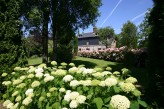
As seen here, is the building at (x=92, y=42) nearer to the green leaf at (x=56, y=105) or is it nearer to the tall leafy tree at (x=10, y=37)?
the tall leafy tree at (x=10, y=37)

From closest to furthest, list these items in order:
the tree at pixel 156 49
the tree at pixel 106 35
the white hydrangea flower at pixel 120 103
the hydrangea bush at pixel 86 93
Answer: the white hydrangea flower at pixel 120 103 < the hydrangea bush at pixel 86 93 < the tree at pixel 156 49 < the tree at pixel 106 35

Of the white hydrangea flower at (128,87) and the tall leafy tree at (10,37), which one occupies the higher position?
the tall leafy tree at (10,37)

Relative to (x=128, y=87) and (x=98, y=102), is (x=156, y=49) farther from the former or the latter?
(x=98, y=102)

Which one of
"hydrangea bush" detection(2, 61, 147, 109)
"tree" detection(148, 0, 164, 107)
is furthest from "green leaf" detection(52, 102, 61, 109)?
"tree" detection(148, 0, 164, 107)

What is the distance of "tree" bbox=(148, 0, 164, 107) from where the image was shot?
5.38 m

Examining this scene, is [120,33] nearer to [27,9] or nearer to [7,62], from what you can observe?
[27,9]

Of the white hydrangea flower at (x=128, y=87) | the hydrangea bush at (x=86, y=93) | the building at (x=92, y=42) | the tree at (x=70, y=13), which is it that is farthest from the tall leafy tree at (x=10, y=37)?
the building at (x=92, y=42)

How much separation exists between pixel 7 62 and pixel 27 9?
1316 centimetres

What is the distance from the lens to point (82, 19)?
79.5 ft

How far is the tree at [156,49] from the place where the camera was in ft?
17.6

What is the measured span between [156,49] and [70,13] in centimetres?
1810

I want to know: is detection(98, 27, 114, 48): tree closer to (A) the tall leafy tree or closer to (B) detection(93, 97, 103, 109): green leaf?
(A) the tall leafy tree

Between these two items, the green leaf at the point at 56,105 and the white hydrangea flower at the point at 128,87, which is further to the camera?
the green leaf at the point at 56,105

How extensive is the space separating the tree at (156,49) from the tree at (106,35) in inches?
2532
